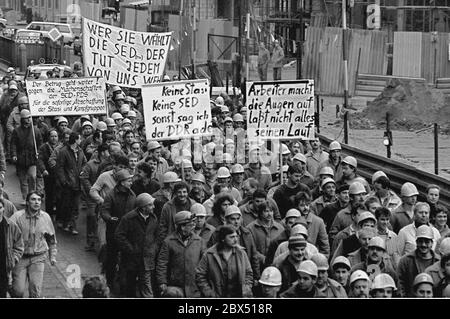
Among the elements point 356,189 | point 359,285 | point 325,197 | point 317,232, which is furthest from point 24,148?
point 359,285

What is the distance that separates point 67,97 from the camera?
20703 mm

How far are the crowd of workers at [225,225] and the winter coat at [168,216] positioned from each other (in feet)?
0.04

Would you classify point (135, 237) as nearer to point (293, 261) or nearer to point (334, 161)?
point (293, 261)

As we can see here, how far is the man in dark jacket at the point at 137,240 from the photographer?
1395 centimetres

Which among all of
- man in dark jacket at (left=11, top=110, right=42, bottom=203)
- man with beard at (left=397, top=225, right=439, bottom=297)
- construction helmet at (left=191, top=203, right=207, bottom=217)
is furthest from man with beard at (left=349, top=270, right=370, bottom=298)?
man in dark jacket at (left=11, top=110, right=42, bottom=203)

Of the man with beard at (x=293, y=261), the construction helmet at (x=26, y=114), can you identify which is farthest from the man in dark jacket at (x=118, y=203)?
the construction helmet at (x=26, y=114)

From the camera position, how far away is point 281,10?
54156mm

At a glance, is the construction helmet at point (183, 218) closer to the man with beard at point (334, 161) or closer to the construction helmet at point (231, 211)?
the construction helmet at point (231, 211)

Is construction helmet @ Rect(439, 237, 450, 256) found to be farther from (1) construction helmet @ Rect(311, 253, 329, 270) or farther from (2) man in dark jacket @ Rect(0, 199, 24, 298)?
(2) man in dark jacket @ Rect(0, 199, 24, 298)

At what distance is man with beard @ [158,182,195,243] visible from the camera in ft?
46.4

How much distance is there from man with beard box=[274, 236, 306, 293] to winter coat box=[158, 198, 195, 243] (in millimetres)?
2172
